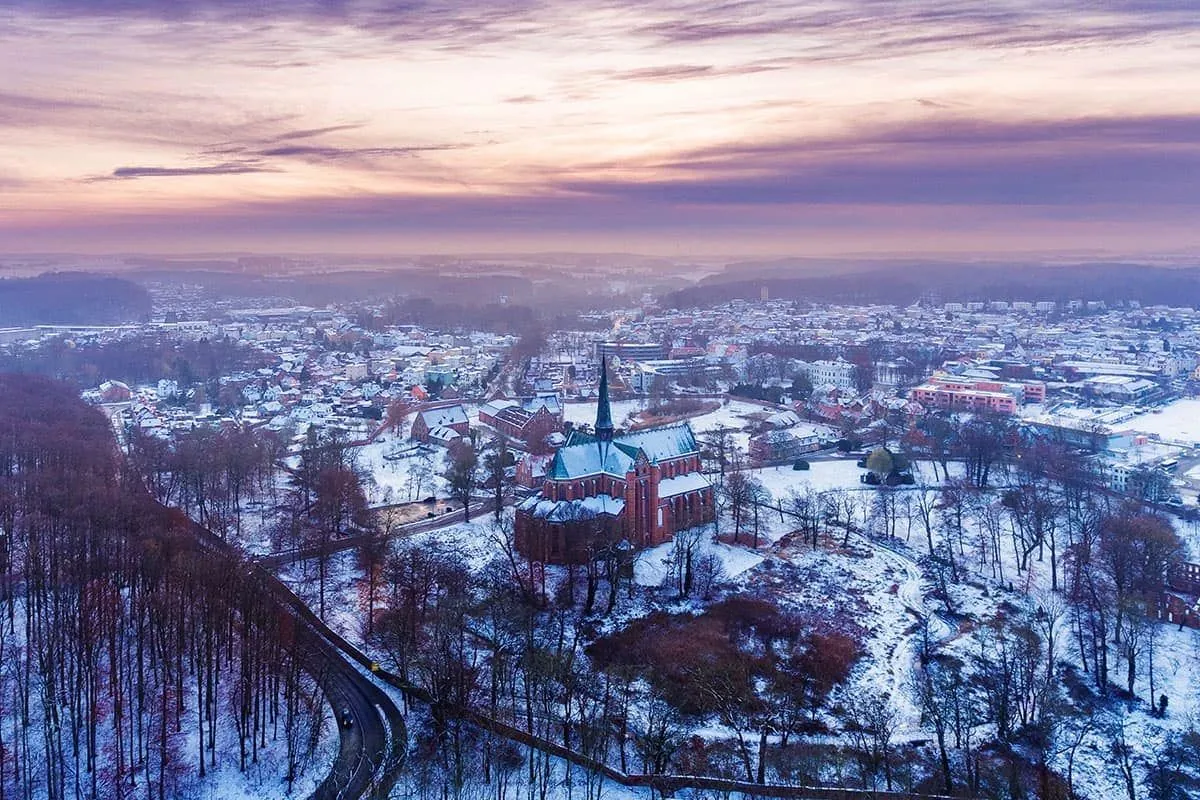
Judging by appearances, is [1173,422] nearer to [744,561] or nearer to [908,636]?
[744,561]

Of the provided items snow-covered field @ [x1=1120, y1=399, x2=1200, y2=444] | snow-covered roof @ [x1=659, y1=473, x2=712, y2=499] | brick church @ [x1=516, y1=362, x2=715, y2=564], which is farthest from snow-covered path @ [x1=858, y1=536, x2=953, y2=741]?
snow-covered field @ [x1=1120, y1=399, x2=1200, y2=444]

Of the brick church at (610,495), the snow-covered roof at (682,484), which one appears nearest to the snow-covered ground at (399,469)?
the brick church at (610,495)

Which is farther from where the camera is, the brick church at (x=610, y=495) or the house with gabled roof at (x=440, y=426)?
the house with gabled roof at (x=440, y=426)

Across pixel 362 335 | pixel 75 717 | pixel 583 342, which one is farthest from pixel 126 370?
pixel 75 717

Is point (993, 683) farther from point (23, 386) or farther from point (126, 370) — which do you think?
point (126, 370)

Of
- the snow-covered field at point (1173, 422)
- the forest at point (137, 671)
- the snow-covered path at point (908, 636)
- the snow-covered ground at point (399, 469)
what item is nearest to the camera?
the forest at point (137, 671)

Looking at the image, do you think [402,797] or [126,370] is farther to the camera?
[126,370]

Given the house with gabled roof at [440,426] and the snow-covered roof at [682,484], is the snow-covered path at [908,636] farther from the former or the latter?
the house with gabled roof at [440,426]

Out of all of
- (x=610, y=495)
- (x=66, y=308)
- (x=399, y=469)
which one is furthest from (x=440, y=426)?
(x=66, y=308)
